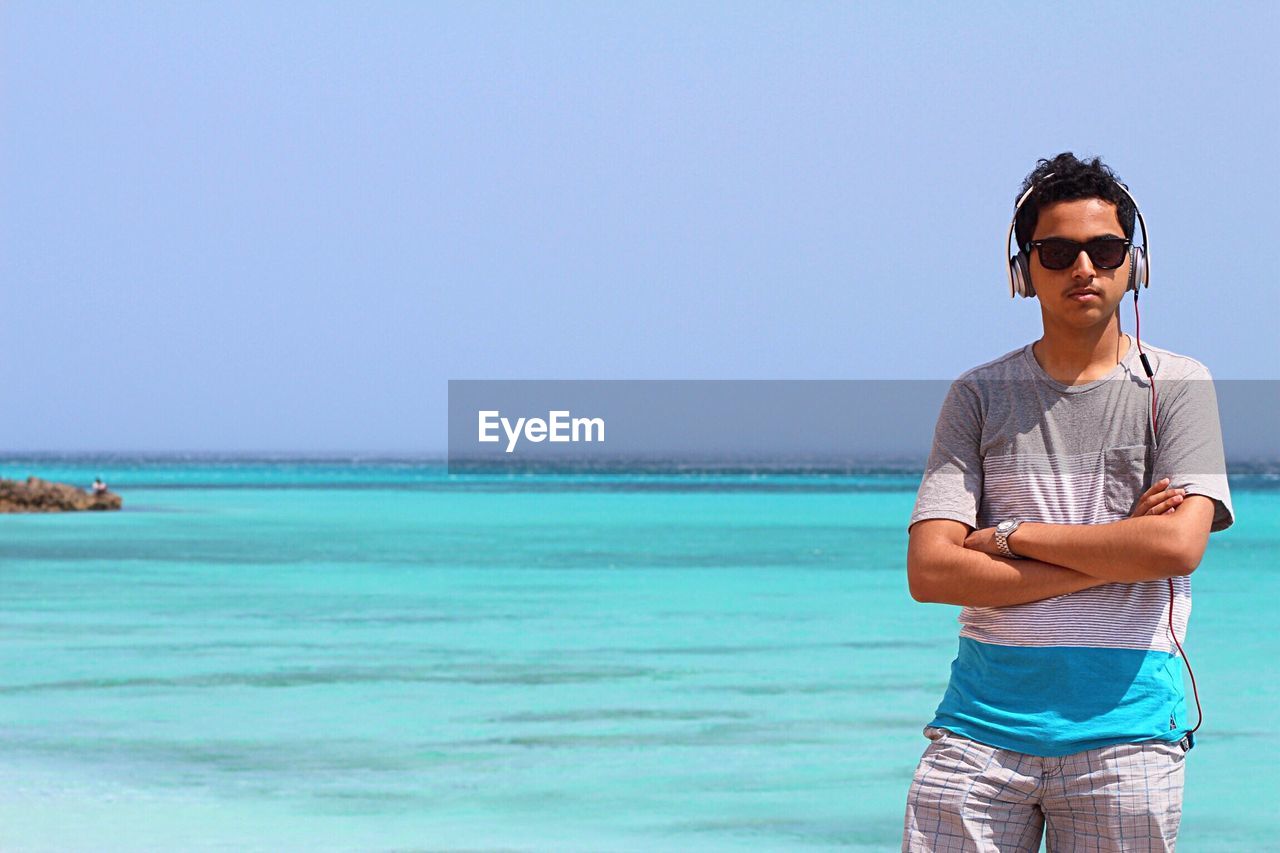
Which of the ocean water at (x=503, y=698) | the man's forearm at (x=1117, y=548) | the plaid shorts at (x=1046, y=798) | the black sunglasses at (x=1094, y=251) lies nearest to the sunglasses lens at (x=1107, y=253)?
the black sunglasses at (x=1094, y=251)

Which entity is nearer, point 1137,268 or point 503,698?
point 1137,268

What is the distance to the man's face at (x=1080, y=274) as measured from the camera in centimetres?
208

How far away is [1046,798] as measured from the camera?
2033 mm

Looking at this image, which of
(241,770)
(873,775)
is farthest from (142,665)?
(873,775)

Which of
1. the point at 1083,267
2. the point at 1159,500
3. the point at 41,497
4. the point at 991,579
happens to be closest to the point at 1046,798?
the point at 991,579

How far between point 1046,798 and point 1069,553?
31 cm

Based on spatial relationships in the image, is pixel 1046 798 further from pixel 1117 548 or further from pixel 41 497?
pixel 41 497

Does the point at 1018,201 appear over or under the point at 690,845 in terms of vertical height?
over

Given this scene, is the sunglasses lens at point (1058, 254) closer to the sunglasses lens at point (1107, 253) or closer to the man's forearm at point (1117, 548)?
the sunglasses lens at point (1107, 253)

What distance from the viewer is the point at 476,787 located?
642 centimetres

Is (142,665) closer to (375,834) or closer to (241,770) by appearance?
(241,770)

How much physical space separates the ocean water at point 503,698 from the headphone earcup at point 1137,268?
3.72 m

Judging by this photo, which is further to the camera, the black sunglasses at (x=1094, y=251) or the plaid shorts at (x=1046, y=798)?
the black sunglasses at (x=1094, y=251)

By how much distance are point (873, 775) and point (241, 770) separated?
102 inches
